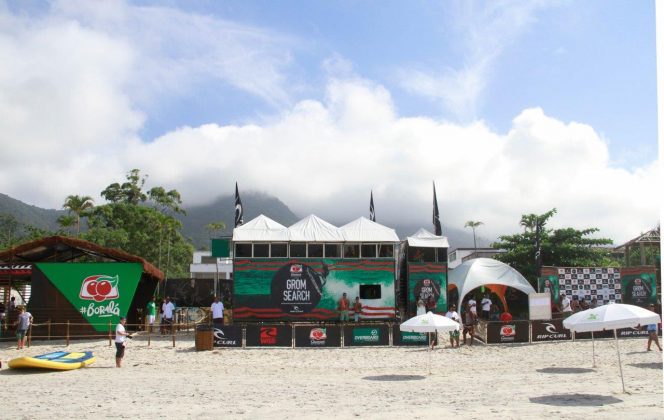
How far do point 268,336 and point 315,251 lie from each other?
6320mm

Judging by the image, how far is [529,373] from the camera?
53.6 feet

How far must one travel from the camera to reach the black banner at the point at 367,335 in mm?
22062

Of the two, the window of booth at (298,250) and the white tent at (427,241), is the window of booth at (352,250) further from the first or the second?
the white tent at (427,241)

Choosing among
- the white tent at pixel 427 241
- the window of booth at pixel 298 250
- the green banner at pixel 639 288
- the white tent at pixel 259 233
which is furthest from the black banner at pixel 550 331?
the white tent at pixel 259 233

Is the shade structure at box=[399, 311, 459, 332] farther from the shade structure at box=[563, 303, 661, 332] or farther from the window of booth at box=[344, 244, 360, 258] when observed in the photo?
the window of booth at box=[344, 244, 360, 258]

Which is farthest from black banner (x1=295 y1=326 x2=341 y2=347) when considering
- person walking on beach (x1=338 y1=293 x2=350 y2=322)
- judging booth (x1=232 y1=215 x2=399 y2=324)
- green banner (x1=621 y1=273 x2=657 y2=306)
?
green banner (x1=621 y1=273 x2=657 y2=306)

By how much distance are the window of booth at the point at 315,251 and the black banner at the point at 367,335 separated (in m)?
5.77

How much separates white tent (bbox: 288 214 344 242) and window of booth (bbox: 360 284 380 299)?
231 cm

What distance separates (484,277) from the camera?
31.0 m

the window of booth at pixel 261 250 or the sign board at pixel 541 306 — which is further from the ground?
the window of booth at pixel 261 250

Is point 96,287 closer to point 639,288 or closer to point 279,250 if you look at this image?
point 279,250

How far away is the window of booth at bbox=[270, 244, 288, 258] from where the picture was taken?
27.2 m

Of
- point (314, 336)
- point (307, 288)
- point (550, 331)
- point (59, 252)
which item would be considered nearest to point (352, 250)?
point (307, 288)

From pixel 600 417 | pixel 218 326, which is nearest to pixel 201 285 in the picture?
pixel 218 326
